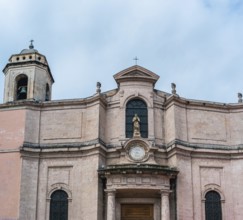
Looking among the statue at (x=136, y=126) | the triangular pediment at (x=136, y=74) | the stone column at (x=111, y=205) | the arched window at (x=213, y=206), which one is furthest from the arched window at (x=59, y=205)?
the arched window at (x=213, y=206)

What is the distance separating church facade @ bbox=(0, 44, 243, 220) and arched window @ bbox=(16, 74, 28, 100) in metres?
1.47

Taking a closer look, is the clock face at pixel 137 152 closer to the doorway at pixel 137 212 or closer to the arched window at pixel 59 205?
the doorway at pixel 137 212

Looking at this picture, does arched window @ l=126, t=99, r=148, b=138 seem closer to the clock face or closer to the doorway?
the clock face

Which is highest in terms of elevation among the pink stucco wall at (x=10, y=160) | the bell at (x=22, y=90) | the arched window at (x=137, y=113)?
the bell at (x=22, y=90)

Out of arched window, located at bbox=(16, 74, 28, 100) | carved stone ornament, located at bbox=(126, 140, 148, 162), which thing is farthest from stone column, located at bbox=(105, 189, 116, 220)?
arched window, located at bbox=(16, 74, 28, 100)

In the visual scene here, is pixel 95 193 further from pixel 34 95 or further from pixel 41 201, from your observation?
pixel 34 95

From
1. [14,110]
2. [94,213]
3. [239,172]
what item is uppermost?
[14,110]

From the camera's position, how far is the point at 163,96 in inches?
1104

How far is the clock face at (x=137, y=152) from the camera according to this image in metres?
26.1

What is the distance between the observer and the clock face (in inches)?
1028

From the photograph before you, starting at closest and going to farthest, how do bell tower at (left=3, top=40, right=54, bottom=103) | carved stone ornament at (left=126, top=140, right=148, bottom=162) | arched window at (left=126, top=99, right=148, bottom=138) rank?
carved stone ornament at (left=126, top=140, right=148, bottom=162)
arched window at (left=126, top=99, right=148, bottom=138)
bell tower at (left=3, top=40, right=54, bottom=103)

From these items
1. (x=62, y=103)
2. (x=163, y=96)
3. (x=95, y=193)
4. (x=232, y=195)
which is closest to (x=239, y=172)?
(x=232, y=195)

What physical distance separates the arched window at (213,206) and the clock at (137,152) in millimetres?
3603

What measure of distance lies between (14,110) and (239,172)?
11346 millimetres
